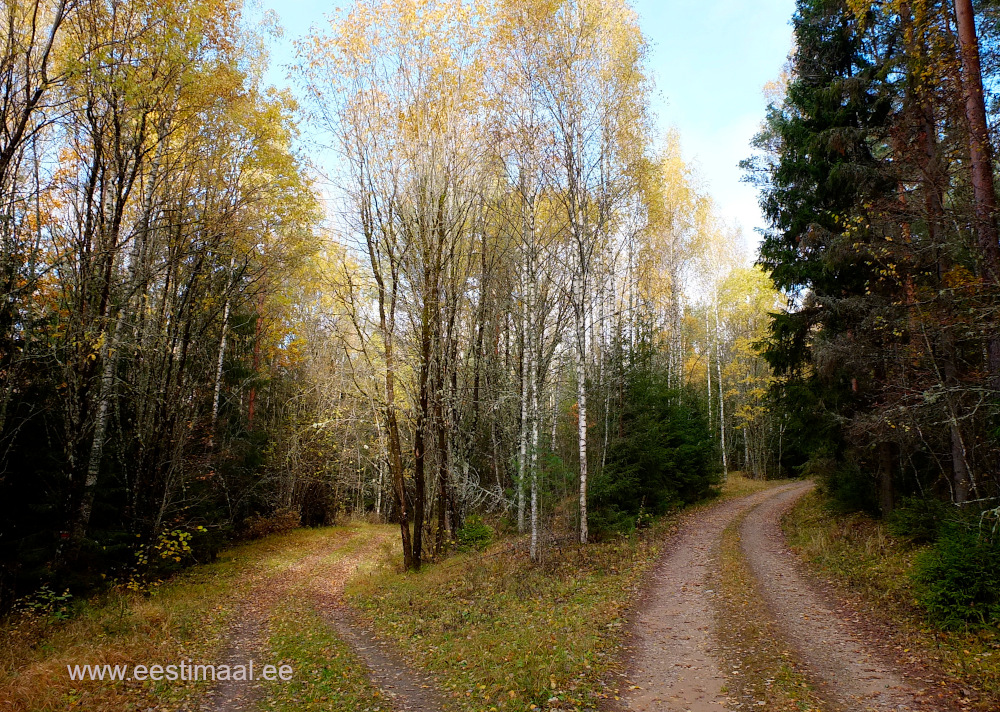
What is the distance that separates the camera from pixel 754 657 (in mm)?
6562

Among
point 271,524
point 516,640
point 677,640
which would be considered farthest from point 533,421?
point 271,524

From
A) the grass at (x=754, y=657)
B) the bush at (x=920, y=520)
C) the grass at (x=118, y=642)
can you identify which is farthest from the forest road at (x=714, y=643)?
the grass at (x=118, y=642)

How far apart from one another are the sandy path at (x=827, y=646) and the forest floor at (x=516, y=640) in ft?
0.09

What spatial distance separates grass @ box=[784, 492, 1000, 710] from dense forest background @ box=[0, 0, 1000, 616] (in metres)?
1.31

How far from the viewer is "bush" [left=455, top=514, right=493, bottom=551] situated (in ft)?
42.8

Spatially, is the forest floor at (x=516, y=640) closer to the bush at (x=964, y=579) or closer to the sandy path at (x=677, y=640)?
the sandy path at (x=677, y=640)

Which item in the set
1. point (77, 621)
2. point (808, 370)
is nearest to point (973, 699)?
point (808, 370)

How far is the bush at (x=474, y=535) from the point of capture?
42.8 feet

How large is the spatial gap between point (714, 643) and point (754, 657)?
63cm

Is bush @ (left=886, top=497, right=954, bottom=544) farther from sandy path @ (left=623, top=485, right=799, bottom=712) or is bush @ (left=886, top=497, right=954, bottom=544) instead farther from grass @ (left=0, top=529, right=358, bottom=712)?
grass @ (left=0, top=529, right=358, bottom=712)

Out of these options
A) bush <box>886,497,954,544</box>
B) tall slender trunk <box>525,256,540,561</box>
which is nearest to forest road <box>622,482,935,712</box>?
bush <box>886,497,954,544</box>

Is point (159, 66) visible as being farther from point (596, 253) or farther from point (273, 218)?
point (596, 253)

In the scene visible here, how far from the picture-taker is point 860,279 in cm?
1104

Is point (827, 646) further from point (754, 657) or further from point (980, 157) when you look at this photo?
point (980, 157)
